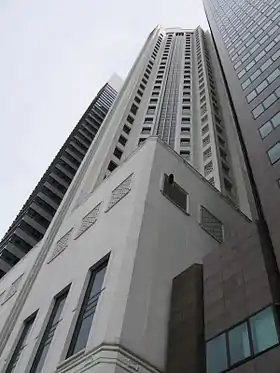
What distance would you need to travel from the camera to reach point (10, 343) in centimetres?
1834

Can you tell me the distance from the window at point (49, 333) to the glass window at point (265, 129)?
11.7m

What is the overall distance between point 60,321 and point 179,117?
1493 inches

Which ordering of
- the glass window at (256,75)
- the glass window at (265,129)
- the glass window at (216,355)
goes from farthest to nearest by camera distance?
1. the glass window at (256,75)
2. the glass window at (265,129)
3. the glass window at (216,355)

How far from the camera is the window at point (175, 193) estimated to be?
19.4 m

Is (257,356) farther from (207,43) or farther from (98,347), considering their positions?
(207,43)

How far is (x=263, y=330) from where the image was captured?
12.0m

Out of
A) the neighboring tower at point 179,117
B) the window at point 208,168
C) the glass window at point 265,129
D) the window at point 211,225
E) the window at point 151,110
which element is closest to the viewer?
the window at point 211,225

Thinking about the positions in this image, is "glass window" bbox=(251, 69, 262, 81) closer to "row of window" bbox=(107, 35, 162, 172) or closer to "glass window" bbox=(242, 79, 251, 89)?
"glass window" bbox=(242, 79, 251, 89)

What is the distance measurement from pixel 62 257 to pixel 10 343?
13.5 feet

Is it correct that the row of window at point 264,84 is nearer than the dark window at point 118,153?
Yes

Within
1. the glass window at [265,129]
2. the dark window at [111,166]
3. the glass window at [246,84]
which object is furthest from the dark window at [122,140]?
the glass window at [265,129]

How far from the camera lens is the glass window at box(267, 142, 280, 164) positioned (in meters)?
19.5

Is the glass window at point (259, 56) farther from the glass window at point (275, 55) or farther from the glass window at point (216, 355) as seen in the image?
the glass window at point (216, 355)

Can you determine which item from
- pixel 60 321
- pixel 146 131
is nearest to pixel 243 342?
pixel 60 321
